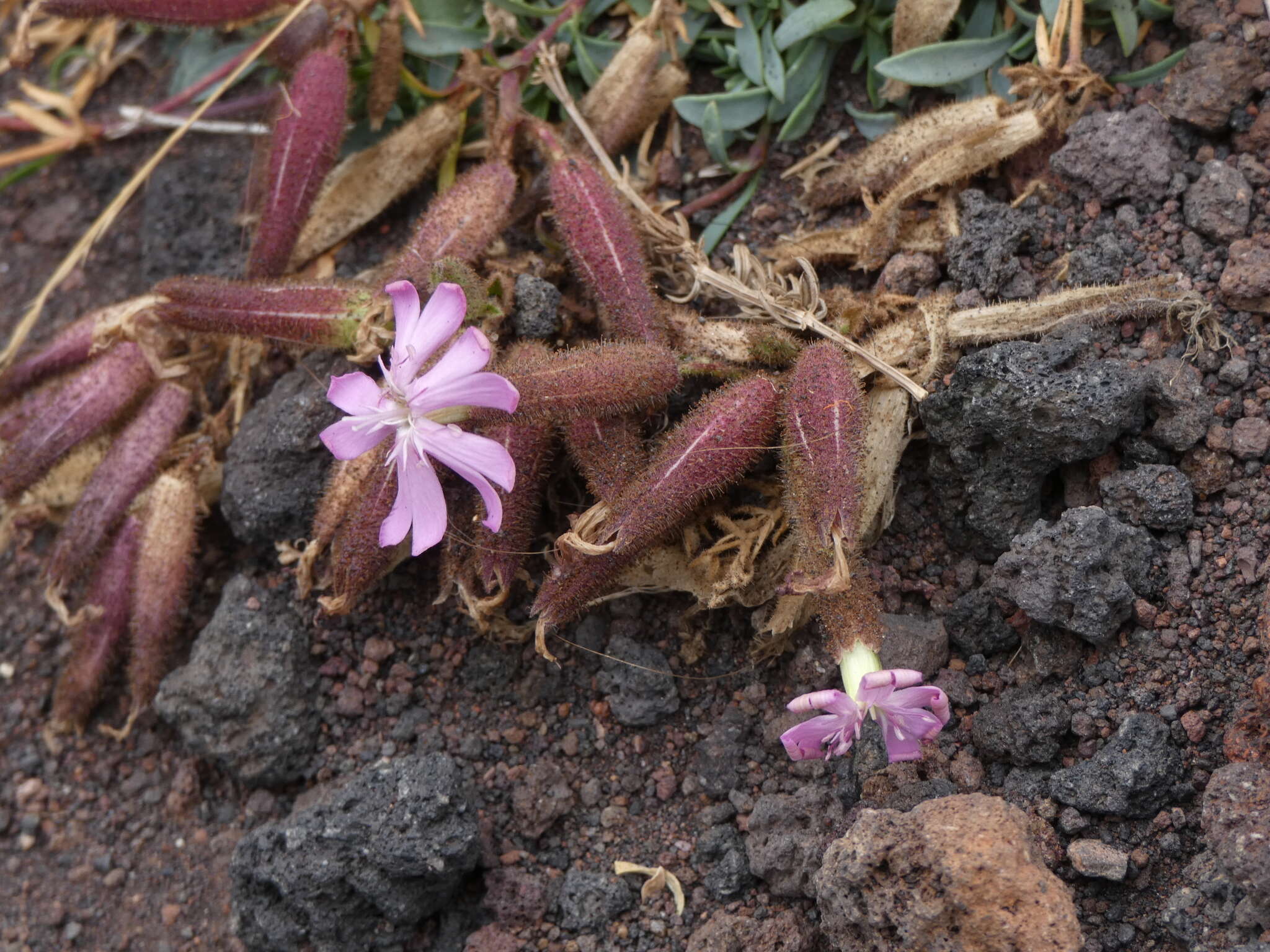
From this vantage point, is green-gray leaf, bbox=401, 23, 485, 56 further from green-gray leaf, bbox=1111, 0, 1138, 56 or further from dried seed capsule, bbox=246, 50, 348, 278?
green-gray leaf, bbox=1111, 0, 1138, 56

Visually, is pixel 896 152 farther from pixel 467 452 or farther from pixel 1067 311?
pixel 467 452

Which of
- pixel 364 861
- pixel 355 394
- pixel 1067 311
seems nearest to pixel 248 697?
pixel 364 861

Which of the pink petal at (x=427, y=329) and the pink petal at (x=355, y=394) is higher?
the pink petal at (x=427, y=329)

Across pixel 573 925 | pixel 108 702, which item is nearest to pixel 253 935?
pixel 573 925

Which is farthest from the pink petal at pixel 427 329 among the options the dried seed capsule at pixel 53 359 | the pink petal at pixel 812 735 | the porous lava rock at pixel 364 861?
the dried seed capsule at pixel 53 359

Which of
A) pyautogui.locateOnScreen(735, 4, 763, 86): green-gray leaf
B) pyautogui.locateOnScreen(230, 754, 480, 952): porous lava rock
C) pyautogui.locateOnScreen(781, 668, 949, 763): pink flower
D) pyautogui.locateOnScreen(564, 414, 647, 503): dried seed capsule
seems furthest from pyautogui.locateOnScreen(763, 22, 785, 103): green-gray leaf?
pyautogui.locateOnScreen(230, 754, 480, 952): porous lava rock

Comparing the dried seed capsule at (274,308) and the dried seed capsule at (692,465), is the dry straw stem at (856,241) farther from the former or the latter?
the dried seed capsule at (274,308)
